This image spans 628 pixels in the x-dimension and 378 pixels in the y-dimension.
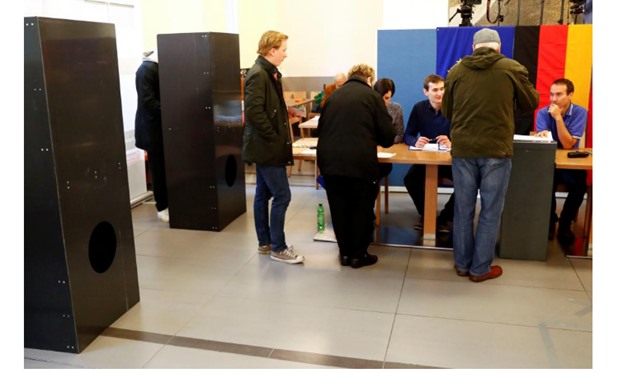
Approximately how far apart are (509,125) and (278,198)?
1.60 meters

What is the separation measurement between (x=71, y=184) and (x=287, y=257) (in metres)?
1.74

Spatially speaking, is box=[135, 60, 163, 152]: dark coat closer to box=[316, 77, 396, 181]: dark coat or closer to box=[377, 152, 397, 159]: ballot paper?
box=[316, 77, 396, 181]: dark coat

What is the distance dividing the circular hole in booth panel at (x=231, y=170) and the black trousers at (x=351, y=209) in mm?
1408

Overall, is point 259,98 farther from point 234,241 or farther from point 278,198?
point 234,241

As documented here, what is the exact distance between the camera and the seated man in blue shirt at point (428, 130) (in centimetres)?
464

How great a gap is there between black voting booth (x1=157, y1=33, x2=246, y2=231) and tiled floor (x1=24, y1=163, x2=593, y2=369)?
1.61ft

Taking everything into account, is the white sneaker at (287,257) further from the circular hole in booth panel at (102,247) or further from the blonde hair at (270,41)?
the blonde hair at (270,41)

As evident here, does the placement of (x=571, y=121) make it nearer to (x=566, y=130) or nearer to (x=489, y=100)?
(x=566, y=130)

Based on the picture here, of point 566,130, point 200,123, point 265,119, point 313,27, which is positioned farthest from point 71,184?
point 313,27

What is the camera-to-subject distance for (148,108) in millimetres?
4867

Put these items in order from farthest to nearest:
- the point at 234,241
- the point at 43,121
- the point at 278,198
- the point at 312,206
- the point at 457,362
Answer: the point at 312,206 → the point at 234,241 → the point at 278,198 → the point at 457,362 → the point at 43,121

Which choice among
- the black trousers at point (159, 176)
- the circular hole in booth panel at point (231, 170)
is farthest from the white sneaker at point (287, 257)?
the black trousers at point (159, 176)

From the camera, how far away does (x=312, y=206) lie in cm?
569
